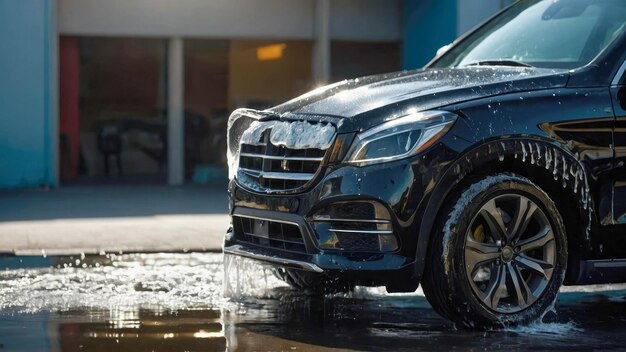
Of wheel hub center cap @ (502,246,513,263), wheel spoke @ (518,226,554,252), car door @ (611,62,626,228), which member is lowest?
wheel hub center cap @ (502,246,513,263)

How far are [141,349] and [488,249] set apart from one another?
5.89 ft

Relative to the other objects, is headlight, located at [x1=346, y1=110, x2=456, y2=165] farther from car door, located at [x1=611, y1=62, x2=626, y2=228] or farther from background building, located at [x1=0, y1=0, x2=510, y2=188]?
background building, located at [x1=0, y1=0, x2=510, y2=188]

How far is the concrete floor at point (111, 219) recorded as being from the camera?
35.7 feet

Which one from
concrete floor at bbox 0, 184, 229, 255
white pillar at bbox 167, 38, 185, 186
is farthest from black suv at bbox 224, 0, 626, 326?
white pillar at bbox 167, 38, 185, 186

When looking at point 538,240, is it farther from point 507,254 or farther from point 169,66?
point 169,66

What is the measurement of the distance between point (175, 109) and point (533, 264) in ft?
40.1

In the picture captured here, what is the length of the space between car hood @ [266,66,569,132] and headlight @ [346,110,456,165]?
6 cm

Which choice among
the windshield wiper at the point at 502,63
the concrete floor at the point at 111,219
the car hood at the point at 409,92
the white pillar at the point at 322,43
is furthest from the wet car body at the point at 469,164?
the white pillar at the point at 322,43

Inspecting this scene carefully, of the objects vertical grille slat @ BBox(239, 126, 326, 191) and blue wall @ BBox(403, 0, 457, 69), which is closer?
vertical grille slat @ BBox(239, 126, 326, 191)

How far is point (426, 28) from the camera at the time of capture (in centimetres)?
1888

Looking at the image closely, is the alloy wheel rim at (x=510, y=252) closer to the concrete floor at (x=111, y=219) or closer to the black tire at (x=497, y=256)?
the black tire at (x=497, y=256)

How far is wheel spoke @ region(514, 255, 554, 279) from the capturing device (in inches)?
265

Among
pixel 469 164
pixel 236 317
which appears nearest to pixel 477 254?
pixel 469 164

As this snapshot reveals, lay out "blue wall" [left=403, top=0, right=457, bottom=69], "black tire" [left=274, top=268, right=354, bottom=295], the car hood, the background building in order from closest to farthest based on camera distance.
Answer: the car hood, "black tire" [left=274, top=268, right=354, bottom=295], the background building, "blue wall" [left=403, top=0, right=457, bottom=69]
